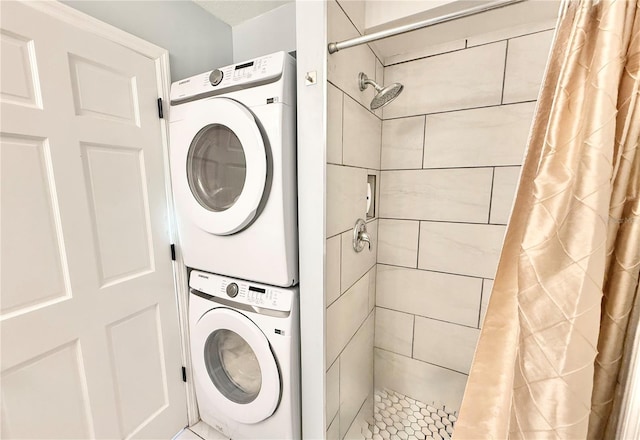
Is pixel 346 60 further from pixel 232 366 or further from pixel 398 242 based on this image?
pixel 232 366

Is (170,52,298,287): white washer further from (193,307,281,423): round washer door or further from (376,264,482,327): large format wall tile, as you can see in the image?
(376,264,482,327): large format wall tile

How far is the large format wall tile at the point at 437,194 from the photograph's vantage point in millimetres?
1339

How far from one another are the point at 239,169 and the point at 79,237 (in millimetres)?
643

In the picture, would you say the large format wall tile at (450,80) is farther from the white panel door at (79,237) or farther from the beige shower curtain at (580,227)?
the white panel door at (79,237)

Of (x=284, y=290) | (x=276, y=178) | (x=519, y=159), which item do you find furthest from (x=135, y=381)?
(x=519, y=159)

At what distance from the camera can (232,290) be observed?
1.18m

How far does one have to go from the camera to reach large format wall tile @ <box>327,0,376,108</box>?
94 centimetres

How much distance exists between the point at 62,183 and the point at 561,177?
4.96 ft

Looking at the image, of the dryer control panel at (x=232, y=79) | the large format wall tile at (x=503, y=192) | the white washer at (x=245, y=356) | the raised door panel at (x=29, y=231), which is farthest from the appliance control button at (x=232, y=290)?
the large format wall tile at (x=503, y=192)

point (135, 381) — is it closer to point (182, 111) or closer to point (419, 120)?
point (182, 111)

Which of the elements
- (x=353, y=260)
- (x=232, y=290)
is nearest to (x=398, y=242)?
(x=353, y=260)

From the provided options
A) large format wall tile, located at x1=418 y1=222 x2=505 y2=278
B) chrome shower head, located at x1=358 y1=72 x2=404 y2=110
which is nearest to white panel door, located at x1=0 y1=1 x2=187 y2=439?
chrome shower head, located at x1=358 y1=72 x2=404 y2=110

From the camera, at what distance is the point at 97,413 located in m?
1.08

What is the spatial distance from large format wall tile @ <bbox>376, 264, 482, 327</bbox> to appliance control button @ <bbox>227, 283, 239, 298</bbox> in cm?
87
